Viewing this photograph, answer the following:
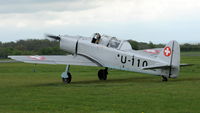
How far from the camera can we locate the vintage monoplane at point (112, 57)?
1661cm

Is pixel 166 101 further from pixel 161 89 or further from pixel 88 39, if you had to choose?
pixel 88 39

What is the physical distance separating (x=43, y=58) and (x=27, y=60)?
792mm

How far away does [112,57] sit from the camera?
18.8 meters

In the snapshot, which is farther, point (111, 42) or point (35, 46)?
point (35, 46)

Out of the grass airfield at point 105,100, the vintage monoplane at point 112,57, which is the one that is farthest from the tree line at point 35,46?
the grass airfield at point 105,100

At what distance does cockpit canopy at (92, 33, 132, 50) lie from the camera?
1889cm

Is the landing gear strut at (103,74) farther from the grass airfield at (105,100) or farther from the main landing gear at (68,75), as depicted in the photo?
the grass airfield at (105,100)

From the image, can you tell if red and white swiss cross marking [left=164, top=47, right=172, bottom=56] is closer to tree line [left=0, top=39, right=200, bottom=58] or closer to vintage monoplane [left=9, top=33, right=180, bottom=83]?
vintage monoplane [left=9, top=33, right=180, bottom=83]

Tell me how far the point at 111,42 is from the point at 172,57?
12.1 feet

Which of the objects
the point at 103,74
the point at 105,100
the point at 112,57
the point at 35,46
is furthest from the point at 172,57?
the point at 35,46

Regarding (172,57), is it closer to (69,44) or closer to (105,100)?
(105,100)

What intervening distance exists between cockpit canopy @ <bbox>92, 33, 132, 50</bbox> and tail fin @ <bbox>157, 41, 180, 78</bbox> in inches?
95.1

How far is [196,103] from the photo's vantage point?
36.0 feet

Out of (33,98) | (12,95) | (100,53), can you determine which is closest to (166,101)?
(33,98)
